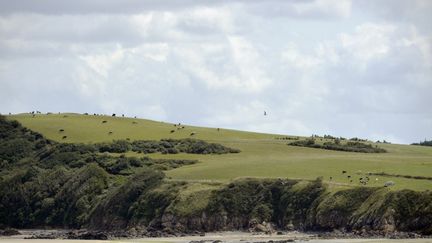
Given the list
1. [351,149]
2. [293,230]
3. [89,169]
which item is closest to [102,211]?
[89,169]

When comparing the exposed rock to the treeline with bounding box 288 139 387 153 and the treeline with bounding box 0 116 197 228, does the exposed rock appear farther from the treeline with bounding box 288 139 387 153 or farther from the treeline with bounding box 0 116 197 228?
the treeline with bounding box 288 139 387 153

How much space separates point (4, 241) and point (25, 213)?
24.0m

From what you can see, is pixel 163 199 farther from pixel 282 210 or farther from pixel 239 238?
pixel 239 238

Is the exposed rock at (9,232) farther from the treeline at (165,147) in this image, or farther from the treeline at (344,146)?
the treeline at (344,146)

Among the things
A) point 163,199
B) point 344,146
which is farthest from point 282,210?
point 344,146

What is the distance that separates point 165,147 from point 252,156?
14.4 metres

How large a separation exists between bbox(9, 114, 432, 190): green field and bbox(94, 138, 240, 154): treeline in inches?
105

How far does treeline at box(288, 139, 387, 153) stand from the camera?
436 feet

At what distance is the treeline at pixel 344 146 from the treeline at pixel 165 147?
9966mm

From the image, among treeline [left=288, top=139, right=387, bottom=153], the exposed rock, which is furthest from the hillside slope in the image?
treeline [left=288, top=139, right=387, bottom=153]

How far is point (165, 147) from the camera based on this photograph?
136625 mm

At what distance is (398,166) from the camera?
106438 millimetres

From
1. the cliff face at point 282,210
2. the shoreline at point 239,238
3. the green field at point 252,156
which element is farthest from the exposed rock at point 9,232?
the green field at point 252,156

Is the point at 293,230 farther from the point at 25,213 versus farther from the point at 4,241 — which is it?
the point at 25,213
